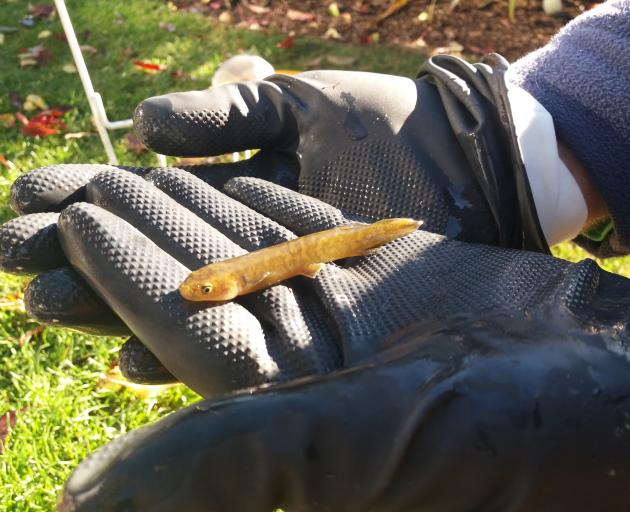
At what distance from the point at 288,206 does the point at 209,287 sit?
0.52 metres

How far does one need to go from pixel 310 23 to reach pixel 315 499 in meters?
6.09

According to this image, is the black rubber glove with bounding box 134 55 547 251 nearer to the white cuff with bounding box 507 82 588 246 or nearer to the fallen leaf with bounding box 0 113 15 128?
the white cuff with bounding box 507 82 588 246

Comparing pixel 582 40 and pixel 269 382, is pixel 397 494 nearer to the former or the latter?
pixel 269 382

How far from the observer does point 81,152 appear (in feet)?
14.8

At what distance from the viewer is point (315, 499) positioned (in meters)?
1.24

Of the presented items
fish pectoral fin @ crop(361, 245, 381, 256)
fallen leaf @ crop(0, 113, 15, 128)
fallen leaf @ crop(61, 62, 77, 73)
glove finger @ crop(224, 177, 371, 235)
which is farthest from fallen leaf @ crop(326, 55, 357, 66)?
fish pectoral fin @ crop(361, 245, 381, 256)

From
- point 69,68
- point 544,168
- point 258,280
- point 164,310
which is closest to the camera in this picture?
point 164,310

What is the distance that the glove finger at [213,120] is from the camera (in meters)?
2.10

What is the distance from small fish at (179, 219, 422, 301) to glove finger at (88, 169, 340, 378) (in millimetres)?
56

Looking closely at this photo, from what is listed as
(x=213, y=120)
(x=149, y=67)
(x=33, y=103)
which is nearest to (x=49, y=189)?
(x=213, y=120)

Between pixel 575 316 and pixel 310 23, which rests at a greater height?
pixel 575 316

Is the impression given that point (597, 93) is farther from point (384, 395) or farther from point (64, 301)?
point (64, 301)

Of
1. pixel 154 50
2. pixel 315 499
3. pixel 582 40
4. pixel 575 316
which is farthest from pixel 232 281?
pixel 154 50

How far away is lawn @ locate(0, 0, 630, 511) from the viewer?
8.80 ft
